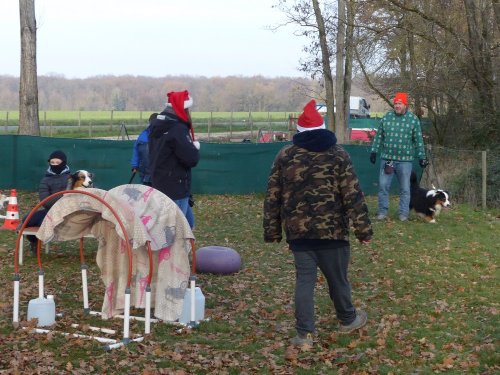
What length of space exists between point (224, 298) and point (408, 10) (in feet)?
41.2

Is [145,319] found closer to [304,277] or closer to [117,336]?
[117,336]

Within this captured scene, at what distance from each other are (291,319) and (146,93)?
226ft

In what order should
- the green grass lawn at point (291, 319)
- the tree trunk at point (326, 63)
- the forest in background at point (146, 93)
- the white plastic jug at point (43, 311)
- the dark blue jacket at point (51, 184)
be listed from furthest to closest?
the forest in background at point (146, 93)
the tree trunk at point (326, 63)
the dark blue jacket at point (51, 184)
the white plastic jug at point (43, 311)
the green grass lawn at point (291, 319)

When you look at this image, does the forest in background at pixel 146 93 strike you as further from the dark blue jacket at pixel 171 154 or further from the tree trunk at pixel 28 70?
the dark blue jacket at pixel 171 154

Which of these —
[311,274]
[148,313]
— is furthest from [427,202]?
[148,313]

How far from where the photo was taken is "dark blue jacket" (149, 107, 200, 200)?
325 inches

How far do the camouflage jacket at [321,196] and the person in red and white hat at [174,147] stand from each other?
2.00 m

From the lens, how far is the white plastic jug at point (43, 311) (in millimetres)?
7242

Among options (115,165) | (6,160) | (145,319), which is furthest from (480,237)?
(6,160)

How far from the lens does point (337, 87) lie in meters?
25.2

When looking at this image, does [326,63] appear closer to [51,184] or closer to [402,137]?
[402,137]

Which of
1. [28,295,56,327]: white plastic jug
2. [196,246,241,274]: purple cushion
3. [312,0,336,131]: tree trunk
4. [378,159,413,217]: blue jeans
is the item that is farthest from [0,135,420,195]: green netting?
[28,295,56,327]: white plastic jug

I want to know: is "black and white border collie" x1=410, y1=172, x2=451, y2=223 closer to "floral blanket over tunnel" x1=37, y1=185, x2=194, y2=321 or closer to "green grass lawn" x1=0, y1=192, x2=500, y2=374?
"green grass lawn" x1=0, y1=192, x2=500, y2=374

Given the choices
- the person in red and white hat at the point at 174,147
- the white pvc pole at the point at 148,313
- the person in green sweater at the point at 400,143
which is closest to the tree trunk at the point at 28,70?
the person in green sweater at the point at 400,143
